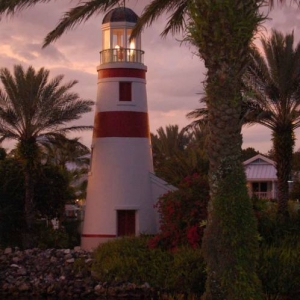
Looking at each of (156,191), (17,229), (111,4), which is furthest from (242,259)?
(17,229)

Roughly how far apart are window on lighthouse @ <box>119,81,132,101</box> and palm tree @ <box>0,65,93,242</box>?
1394 millimetres

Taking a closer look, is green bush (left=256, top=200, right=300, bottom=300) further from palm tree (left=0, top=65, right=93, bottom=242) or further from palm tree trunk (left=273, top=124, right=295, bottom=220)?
palm tree (left=0, top=65, right=93, bottom=242)

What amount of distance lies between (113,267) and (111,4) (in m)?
11.1

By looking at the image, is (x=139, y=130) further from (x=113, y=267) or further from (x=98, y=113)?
(x=113, y=267)

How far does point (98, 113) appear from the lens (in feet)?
103

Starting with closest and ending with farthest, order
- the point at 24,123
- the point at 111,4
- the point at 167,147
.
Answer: the point at 111,4, the point at 24,123, the point at 167,147

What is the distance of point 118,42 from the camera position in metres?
31.2

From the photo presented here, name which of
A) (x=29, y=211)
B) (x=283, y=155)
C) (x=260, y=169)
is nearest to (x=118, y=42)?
(x=29, y=211)

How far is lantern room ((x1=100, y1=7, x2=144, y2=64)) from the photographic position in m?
30.5

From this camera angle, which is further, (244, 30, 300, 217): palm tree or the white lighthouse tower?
the white lighthouse tower

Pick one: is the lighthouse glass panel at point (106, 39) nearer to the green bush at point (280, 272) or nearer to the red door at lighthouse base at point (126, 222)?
the red door at lighthouse base at point (126, 222)

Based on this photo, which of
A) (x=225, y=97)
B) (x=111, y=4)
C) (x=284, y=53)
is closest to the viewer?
(x=225, y=97)

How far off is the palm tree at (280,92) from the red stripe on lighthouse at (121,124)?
546 centimetres

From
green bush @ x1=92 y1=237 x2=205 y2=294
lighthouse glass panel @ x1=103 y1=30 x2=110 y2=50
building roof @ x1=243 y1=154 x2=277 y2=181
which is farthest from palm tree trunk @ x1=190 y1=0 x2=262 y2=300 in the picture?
building roof @ x1=243 y1=154 x2=277 y2=181
